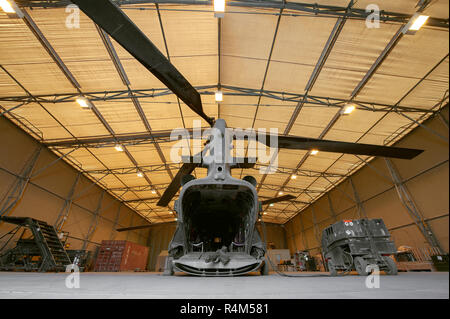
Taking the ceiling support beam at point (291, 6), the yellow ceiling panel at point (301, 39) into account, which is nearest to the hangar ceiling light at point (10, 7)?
the ceiling support beam at point (291, 6)

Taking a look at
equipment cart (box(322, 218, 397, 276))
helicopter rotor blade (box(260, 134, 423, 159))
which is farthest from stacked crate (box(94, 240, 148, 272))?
helicopter rotor blade (box(260, 134, 423, 159))

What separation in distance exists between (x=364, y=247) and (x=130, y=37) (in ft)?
24.1

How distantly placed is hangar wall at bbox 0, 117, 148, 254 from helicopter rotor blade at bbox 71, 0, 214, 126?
13.9m

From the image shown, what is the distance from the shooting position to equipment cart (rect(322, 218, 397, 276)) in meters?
5.41

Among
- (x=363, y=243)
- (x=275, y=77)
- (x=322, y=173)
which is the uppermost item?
(x=275, y=77)

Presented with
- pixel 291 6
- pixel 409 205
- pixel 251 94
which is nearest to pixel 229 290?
pixel 291 6

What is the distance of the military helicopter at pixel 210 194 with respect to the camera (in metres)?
3.59

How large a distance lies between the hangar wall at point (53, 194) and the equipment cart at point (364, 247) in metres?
Answer: 17.4

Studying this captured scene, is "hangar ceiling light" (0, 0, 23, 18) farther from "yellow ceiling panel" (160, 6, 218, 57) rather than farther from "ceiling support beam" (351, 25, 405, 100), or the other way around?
"ceiling support beam" (351, 25, 405, 100)

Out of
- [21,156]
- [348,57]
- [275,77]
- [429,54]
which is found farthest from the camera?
[21,156]
